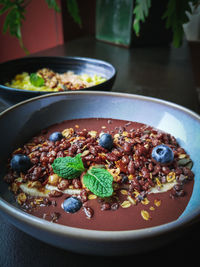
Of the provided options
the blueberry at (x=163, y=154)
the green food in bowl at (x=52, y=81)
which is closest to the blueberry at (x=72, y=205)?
the blueberry at (x=163, y=154)

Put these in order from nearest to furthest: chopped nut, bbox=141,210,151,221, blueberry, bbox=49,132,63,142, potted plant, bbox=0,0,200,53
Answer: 1. chopped nut, bbox=141,210,151,221
2. blueberry, bbox=49,132,63,142
3. potted plant, bbox=0,0,200,53

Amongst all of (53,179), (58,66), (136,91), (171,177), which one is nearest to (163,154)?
(171,177)

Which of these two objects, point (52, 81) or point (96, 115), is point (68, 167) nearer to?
point (96, 115)

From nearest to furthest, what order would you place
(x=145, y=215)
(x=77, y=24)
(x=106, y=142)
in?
1. (x=145, y=215)
2. (x=106, y=142)
3. (x=77, y=24)

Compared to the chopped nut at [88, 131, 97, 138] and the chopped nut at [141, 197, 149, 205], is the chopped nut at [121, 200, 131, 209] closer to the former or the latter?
the chopped nut at [141, 197, 149, 205]

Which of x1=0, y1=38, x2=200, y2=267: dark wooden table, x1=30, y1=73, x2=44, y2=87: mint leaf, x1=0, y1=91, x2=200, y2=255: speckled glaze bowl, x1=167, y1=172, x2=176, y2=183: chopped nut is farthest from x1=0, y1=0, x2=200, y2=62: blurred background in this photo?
x1=167, y1=172, x2=176, y2=183: chopped nut

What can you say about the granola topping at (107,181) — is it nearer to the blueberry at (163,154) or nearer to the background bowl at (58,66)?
the blueberry at (163,154)
